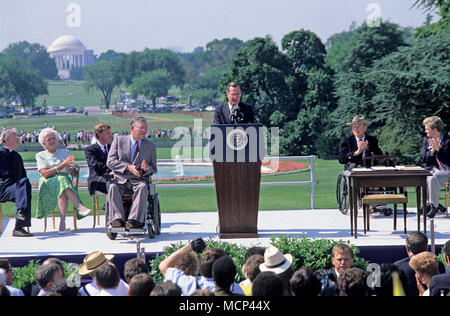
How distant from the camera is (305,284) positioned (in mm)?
4309

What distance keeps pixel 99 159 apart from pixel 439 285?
17.6 ft

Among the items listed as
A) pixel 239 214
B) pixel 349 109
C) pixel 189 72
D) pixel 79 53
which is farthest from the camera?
pixel 79 53

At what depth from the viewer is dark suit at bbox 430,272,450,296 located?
4.46m

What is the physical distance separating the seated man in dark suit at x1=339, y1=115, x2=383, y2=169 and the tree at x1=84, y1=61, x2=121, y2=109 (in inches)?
2853

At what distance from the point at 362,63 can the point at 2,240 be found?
35267 mm

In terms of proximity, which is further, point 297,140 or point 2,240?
point 297,140

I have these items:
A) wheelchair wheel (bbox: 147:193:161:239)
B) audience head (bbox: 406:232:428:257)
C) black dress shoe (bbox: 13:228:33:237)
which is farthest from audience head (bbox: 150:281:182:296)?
black dress shoe (bbox: 13:228:33:237)

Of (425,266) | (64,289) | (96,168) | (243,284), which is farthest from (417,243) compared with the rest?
(96,168)

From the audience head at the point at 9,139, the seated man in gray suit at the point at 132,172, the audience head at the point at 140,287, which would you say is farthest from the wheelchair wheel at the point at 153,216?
the audience head at the point at 140,287

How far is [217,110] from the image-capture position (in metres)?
8.04

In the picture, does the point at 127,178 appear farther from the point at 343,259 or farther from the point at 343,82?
the point at 343,82

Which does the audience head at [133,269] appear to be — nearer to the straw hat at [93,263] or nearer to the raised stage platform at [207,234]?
the straw hat at [93,263]
